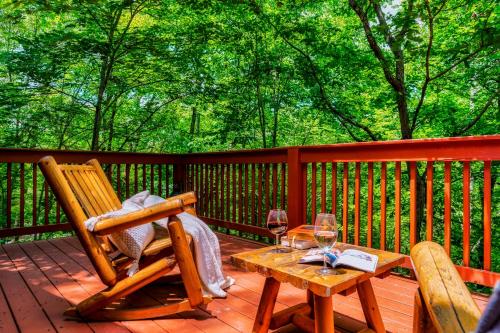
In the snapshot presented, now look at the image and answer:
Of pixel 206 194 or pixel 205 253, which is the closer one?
pixel 205 253

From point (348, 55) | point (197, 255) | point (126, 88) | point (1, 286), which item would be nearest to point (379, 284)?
point (197, 255)

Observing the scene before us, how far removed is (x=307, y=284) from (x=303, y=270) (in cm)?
11

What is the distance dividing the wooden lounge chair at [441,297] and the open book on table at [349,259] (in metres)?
0.50

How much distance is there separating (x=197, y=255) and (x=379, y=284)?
4.43 ft

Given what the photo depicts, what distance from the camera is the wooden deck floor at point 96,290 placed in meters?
1.85

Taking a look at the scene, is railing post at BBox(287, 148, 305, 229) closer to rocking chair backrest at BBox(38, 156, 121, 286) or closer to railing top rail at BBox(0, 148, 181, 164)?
rocking chair backrest at BBox(38, 156, 121, 286)

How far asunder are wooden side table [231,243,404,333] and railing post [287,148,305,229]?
4.75ft

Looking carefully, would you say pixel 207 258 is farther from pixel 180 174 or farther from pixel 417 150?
pixel 180 174

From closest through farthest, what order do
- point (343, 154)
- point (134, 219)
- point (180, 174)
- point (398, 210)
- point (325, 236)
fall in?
point (325, 236) < point (134, 219) < point (398, 210) < point (343, 154) < point (180, 174)

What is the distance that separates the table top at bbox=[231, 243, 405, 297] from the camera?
122 cm

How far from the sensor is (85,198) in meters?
2.18

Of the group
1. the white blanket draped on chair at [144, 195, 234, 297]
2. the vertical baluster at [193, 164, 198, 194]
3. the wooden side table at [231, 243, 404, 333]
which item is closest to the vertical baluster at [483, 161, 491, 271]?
the wooden side table at [231, 243, 404, 333]

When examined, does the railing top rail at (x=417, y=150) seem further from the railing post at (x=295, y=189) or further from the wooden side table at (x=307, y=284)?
the wooden side table at (x=307, y=284)

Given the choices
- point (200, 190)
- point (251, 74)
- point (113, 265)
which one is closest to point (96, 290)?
point (113, 265)
